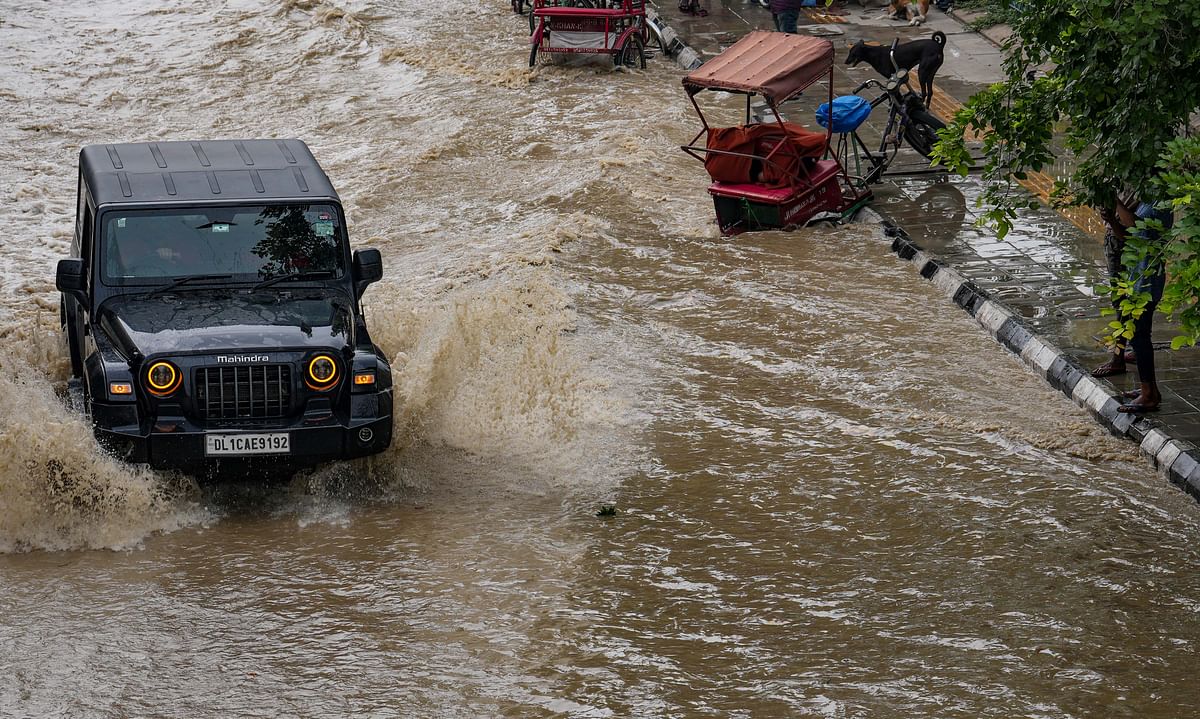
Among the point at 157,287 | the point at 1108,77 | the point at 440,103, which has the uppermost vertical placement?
the point at 1108,77

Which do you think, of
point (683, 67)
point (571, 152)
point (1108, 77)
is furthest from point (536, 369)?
point (683, 67)

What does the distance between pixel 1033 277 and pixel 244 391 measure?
7.41 meters

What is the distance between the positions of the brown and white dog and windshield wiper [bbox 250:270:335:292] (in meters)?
16.0

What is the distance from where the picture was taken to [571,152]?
17.5 metres

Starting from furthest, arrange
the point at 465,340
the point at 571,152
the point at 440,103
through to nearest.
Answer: the point at 440,103 < the point at 571,152 < the point at 465,340

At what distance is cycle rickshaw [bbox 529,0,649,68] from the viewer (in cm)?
2109

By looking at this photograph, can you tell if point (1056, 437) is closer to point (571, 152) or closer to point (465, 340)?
point (465, 340)

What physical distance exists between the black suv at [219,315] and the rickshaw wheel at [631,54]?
500 inches

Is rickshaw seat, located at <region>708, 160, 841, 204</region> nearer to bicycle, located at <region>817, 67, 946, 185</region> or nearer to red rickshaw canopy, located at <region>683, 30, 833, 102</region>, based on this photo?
bicycle, located at <region>817, 67, 946, 185</region>

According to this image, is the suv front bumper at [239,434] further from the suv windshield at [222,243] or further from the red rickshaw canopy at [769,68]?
the red rickshaw canopy at [769,68]

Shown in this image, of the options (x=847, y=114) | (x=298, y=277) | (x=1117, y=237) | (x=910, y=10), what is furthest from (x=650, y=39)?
(x=298, y=277)

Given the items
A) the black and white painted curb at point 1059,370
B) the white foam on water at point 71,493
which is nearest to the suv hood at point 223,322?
the white foam on water at point 71,493

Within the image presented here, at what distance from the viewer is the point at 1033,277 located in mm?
12188

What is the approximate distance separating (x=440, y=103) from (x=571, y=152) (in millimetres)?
3608
